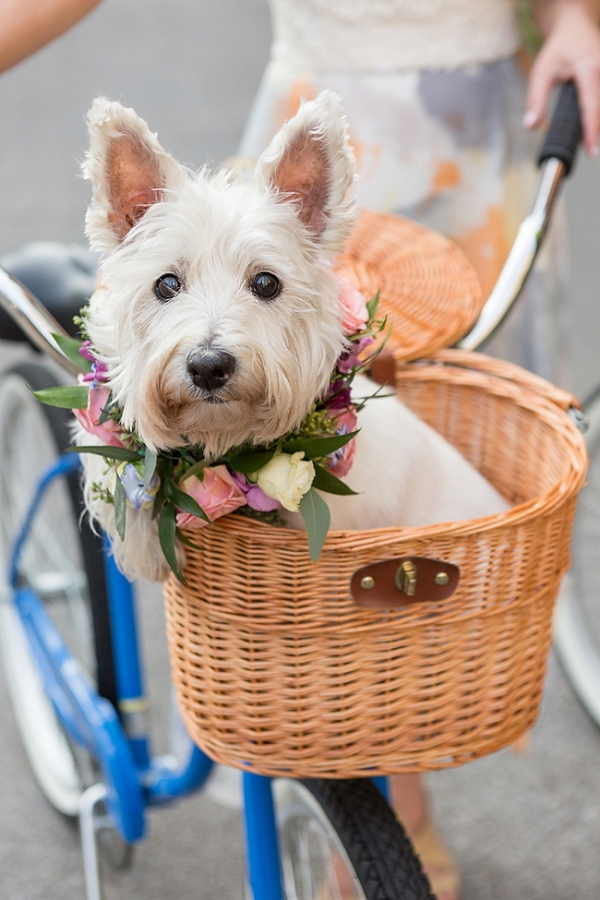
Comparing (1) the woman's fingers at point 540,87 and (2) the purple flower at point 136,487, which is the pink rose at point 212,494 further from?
(1) the woman's fingers at point 540,87

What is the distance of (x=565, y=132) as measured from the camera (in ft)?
4.41

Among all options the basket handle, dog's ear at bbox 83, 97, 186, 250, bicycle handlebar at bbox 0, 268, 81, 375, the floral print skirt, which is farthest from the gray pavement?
the basket handle

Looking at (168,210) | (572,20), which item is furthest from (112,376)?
(572,20)

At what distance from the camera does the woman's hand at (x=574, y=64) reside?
1.36 meters

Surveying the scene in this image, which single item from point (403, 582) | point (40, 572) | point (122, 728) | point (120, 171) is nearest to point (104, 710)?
point (122, 728)

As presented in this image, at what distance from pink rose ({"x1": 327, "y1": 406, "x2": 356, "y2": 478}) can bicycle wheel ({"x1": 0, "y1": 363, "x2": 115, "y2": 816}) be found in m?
0.77

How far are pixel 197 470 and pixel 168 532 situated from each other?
6 centimetres

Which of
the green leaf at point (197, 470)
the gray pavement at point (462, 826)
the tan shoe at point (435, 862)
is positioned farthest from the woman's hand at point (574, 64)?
the tan shoe at point (435, 862)

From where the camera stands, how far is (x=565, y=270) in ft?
5.68

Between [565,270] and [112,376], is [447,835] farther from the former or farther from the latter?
[112,376]

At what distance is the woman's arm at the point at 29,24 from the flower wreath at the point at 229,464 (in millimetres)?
399

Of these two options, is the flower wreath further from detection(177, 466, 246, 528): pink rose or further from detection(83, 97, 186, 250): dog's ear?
detection(83, 97, 186, 250): dog's ear

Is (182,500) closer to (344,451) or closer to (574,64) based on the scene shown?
(344,451)

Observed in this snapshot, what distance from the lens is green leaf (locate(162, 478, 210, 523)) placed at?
819 millimetres
